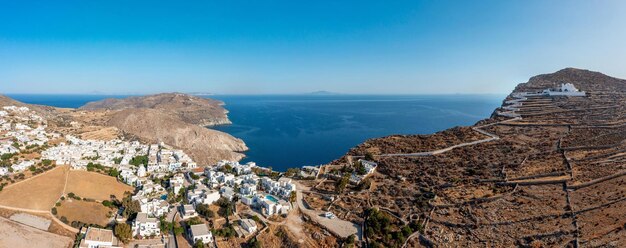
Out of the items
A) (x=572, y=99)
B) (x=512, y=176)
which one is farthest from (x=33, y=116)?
(x=572, y=99)

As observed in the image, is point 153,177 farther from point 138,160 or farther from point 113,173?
point 138,160

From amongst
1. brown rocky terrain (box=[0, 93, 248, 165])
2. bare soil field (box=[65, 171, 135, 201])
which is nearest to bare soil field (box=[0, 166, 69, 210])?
bare soil field (box=[65, 171, 135, 201])

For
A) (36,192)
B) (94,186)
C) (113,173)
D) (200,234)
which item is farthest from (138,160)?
(200,234)

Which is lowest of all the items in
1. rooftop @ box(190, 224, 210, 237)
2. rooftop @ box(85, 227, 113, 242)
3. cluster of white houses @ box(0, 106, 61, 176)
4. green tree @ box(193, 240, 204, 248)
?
green tree @ box(193, 240, 204, 248)

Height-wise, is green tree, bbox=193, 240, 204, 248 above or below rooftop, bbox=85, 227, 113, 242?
below

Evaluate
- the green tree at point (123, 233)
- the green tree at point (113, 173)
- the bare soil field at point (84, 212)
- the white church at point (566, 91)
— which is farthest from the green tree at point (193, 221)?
the white church at point (566, 91)

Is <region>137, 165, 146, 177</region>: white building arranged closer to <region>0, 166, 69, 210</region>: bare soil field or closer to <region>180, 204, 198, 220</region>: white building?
<region>0, 166, 69, 210</region>: bare soil field

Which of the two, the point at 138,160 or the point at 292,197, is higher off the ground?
the point at 292,197
